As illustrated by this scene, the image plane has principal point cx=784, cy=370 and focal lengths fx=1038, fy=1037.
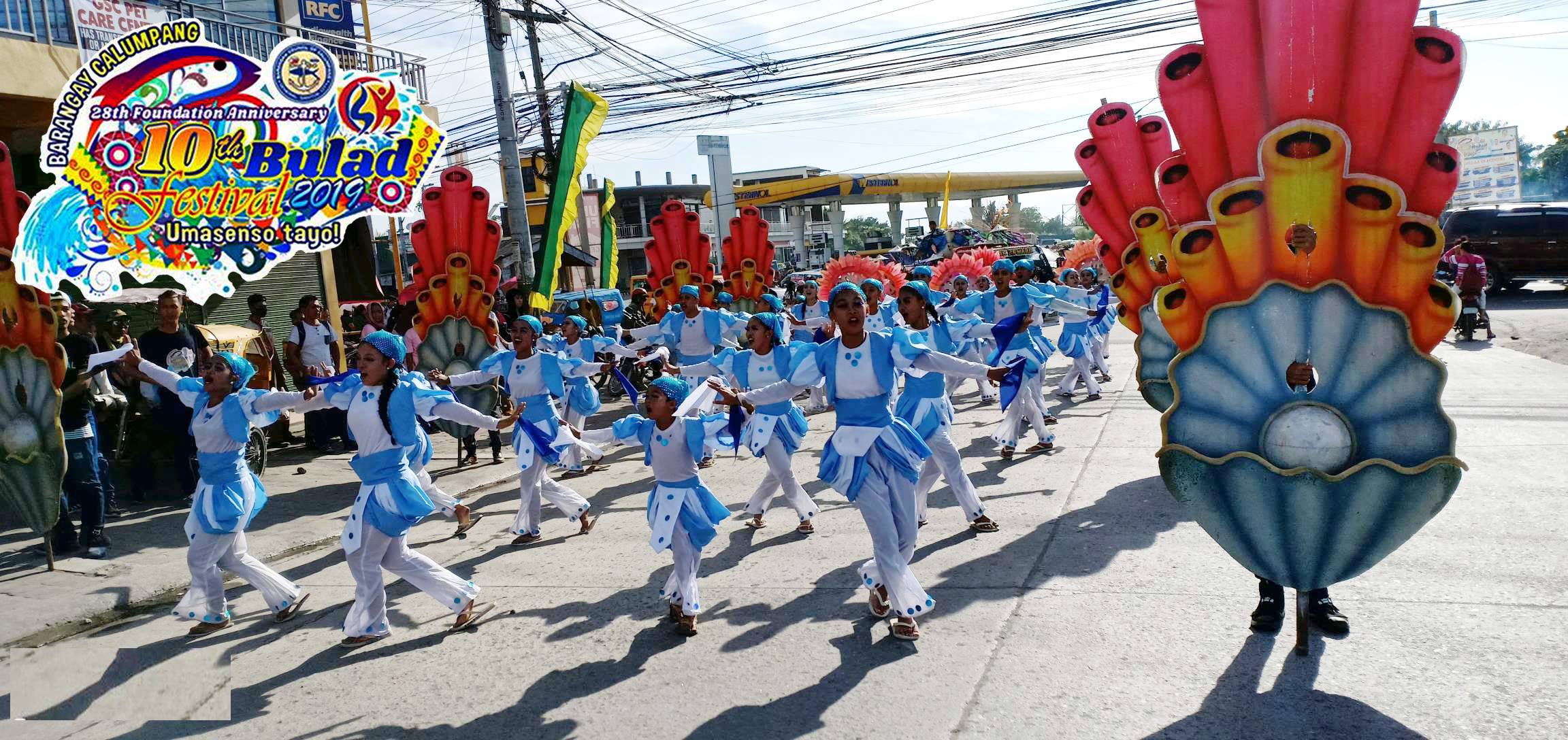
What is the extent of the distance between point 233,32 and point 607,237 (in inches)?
281

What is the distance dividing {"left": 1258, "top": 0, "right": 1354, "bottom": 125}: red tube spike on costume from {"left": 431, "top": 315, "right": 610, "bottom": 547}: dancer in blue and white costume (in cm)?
511

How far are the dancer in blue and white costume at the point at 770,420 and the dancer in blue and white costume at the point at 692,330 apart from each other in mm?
3644

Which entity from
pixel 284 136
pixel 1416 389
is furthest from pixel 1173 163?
pixel 284 136

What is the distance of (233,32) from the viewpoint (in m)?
12.6

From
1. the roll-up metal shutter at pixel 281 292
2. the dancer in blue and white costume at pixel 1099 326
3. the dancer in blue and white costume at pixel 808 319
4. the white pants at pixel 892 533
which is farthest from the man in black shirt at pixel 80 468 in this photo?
the dancer in blue and white costume at pixel 1099 326

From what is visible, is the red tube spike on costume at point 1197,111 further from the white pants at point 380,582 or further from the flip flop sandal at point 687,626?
the white pants at point 380,582

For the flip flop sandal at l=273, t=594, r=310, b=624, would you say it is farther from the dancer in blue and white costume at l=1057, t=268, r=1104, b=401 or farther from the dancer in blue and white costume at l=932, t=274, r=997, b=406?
the dancer in blue and white costume at l=1057, t=268, r=1104, b=401

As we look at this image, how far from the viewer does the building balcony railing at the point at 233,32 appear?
10.1 meters

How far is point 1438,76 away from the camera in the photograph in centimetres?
378

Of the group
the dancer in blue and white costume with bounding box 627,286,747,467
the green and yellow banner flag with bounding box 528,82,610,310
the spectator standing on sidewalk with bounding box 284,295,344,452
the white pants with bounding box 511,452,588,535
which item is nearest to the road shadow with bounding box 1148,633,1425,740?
the white pants with bounding box 511,452,588,535

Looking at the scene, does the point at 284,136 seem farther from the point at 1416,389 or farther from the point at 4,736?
the point at 1416,389

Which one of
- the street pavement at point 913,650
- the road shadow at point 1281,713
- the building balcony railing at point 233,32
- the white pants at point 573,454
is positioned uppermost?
the building balcony railing at point 233,32

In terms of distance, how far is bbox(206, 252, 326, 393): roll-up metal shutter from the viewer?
1375 centimetres

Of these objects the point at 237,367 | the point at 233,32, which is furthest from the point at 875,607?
the point at 233,32
